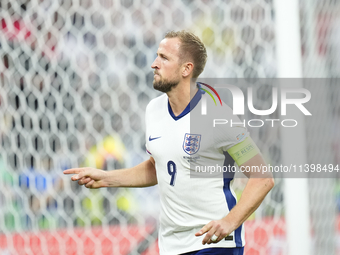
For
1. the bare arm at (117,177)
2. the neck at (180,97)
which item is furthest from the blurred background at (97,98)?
the neck at (180,97)

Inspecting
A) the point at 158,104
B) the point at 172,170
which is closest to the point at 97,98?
the point at 158,104

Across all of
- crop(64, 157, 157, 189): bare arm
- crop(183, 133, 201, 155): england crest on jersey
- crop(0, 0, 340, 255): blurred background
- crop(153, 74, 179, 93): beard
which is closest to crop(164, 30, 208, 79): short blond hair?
crop(153, 74, 179, 93): beard

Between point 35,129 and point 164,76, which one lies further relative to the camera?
point 35,129

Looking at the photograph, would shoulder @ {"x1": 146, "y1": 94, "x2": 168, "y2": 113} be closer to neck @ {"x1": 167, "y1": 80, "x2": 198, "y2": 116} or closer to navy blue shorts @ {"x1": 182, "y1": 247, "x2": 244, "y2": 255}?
neck @ {"x1": 167, "y1": 80, "x2": 198, "y2": 116}

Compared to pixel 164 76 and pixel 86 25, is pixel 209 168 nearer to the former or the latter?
pixel 164 76

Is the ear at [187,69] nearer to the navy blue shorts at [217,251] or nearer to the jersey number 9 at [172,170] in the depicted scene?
the jersey number 9 at [172,170]

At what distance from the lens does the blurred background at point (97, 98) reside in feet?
8.45

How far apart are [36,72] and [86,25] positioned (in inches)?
18.2

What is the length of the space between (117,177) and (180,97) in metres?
0.42

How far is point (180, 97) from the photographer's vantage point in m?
1.61

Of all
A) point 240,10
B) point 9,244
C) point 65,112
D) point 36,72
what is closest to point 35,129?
point 65,112

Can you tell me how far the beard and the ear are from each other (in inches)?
1.9

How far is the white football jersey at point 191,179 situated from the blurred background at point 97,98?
1.13m

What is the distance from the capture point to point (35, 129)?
2.65 meters
